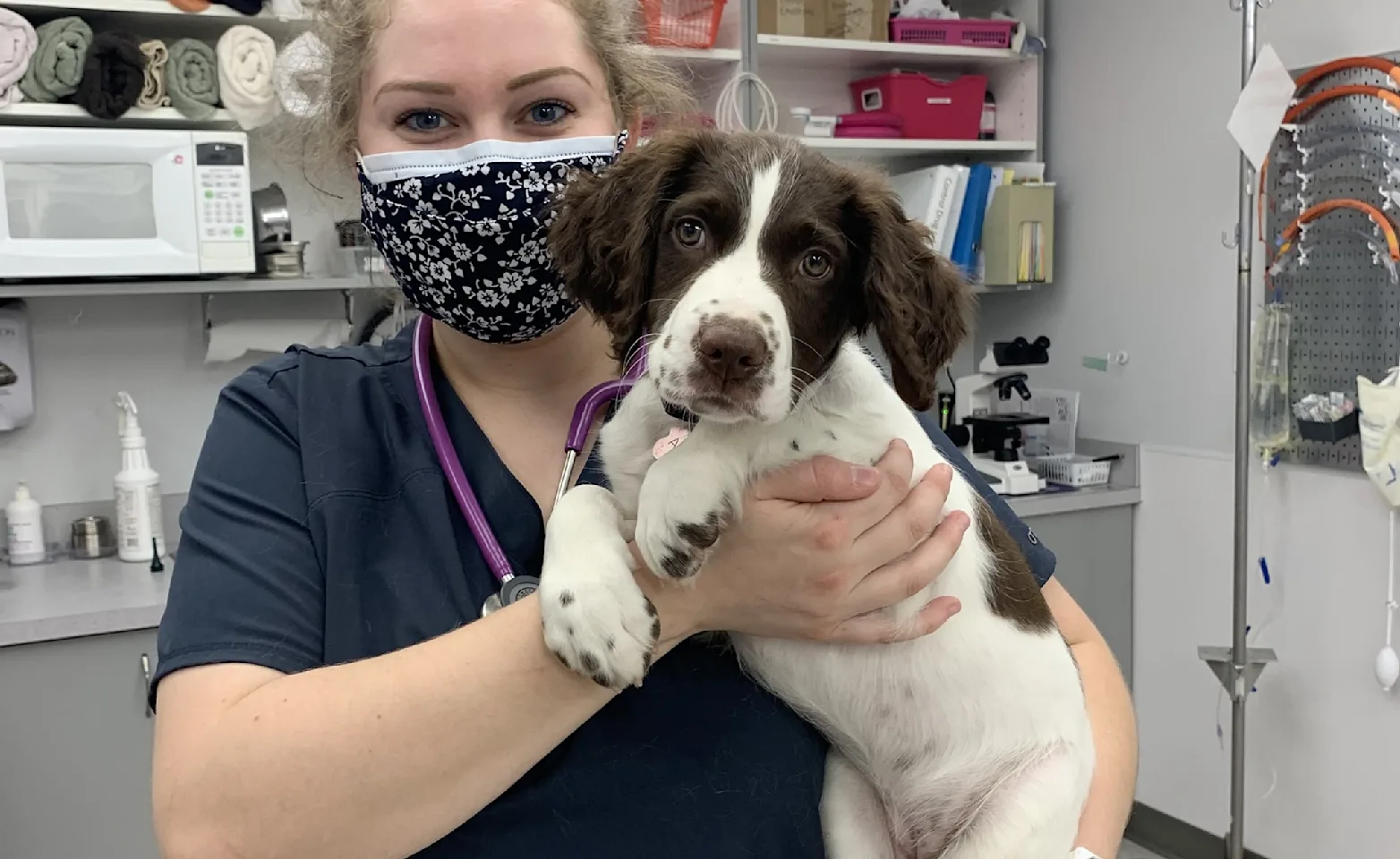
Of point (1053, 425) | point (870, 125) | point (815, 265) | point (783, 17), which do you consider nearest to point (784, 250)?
point (815, 265)

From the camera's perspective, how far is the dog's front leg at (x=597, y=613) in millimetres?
1017

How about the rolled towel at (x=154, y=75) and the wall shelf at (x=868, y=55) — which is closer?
the rolled towel at (x=154, y=75)

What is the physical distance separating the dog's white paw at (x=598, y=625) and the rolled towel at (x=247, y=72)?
2.17 meters

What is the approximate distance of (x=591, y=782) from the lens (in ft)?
3.79

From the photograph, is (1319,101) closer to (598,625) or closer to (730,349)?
(730,349)

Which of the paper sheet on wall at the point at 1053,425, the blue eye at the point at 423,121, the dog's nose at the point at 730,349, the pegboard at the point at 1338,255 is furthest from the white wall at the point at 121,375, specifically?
the pegboard at the point at 1338,255

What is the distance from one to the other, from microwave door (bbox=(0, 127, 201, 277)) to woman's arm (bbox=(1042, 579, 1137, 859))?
7.23 ft

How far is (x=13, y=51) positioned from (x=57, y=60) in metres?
0.09

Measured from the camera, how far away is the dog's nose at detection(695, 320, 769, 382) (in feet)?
3.34

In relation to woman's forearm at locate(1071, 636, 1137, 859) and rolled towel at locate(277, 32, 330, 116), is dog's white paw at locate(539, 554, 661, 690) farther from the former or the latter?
rolled towel at locate(277, 32, 330, 116)

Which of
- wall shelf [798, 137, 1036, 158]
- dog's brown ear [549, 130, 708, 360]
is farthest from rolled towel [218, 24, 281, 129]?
dog's brown ear [549, 130, 708, 360]

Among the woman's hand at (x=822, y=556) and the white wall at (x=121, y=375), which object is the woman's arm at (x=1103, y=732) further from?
the white wall at (x=121, y=375)

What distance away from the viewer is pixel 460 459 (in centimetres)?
134

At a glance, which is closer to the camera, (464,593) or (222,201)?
(464,593)
